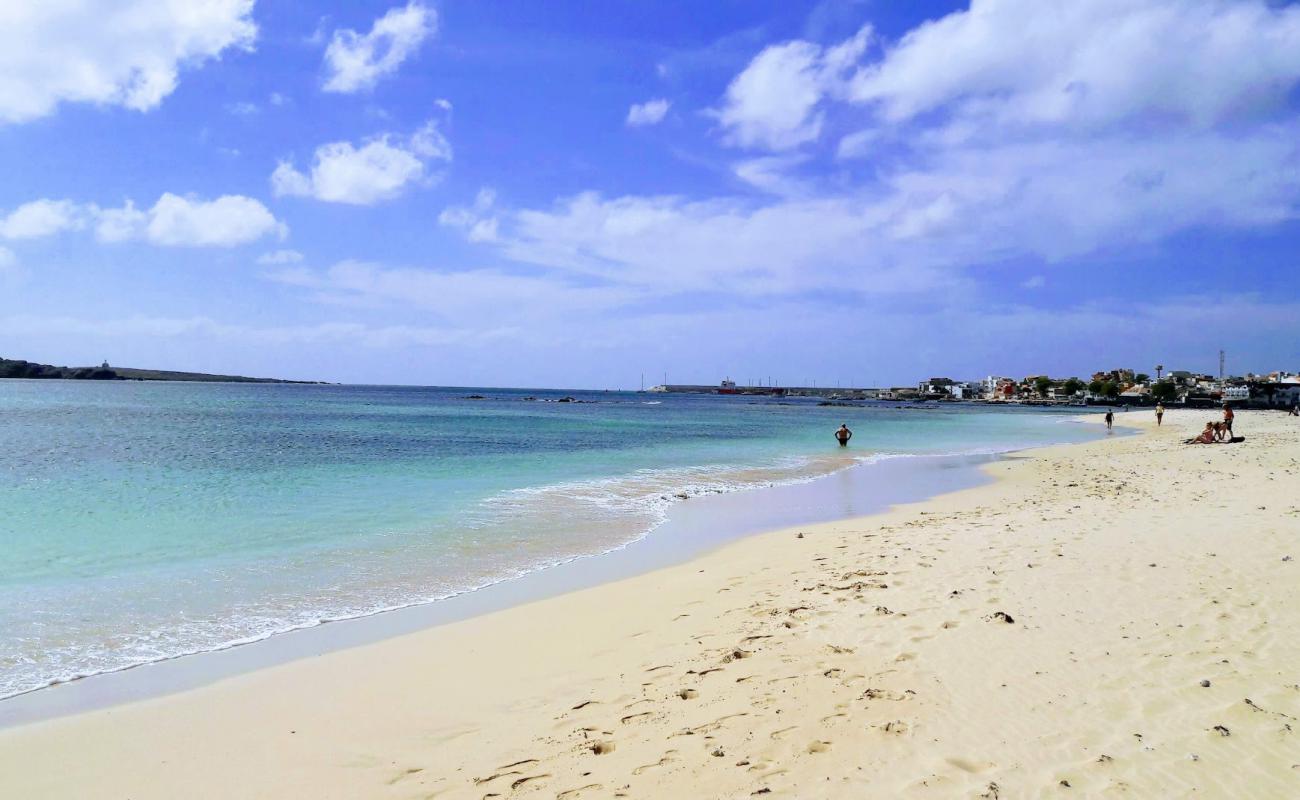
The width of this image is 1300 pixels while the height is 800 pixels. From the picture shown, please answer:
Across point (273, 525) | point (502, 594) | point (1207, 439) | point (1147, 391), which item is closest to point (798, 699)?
point (502, 594)

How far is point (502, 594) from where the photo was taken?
880cm

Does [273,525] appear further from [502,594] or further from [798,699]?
[798,699]

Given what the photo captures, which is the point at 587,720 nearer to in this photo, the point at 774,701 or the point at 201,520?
the point at 774,701

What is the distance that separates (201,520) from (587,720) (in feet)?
37.2

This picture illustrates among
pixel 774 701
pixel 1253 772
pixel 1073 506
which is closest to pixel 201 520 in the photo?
pixel 774 701

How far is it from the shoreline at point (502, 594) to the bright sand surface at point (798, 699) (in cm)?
32

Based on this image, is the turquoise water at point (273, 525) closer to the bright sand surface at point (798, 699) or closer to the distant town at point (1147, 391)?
the bright sand surface at point (798, 699)

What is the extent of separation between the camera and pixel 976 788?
142 inches

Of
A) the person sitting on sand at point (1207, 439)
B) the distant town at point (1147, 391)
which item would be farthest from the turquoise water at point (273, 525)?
the distant town at point (1147, 391)

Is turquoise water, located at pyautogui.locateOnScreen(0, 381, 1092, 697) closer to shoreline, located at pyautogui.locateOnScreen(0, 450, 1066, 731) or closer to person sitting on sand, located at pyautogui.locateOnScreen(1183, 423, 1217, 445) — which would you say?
shoreline, located at pyautogui.locateOnScreen(0, 450, 1066, 731)

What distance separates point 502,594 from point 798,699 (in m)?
4.93

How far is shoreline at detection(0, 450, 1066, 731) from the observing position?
5848 mm

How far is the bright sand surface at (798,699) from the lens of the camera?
12.7 ft

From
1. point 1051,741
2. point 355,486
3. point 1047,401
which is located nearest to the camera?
point 1051,741
